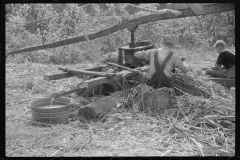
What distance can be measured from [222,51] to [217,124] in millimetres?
2995

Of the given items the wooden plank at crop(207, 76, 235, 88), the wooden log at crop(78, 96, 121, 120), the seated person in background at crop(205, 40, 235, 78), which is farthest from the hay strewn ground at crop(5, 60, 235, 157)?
the seated person in background at crop(205, 40, 235, 78)

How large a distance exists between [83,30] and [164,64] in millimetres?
6593

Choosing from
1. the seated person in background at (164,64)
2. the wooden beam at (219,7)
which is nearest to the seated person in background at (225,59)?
the seated person in background at (164,64)

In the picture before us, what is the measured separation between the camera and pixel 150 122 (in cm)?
486

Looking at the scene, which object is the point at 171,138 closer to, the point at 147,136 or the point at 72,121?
the point at 147,136

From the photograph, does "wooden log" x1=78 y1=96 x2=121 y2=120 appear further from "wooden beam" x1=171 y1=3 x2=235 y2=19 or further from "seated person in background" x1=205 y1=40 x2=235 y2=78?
"seated person in background" x1=205 y1=40 x2=235 y2=78

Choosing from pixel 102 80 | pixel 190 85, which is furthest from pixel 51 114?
pixel 190 85

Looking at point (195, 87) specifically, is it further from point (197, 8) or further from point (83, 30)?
point (83, 30)

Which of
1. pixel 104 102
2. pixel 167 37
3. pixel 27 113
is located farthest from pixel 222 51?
pixel 27 113

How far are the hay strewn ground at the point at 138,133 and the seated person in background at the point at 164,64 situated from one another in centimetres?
55

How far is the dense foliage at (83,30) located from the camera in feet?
34.8

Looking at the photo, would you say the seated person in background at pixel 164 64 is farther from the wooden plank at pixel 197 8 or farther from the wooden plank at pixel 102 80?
the wooden plank at pixel 197 8

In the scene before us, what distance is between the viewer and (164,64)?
5.54 meters

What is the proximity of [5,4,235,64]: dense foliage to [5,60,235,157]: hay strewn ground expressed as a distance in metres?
5.14
